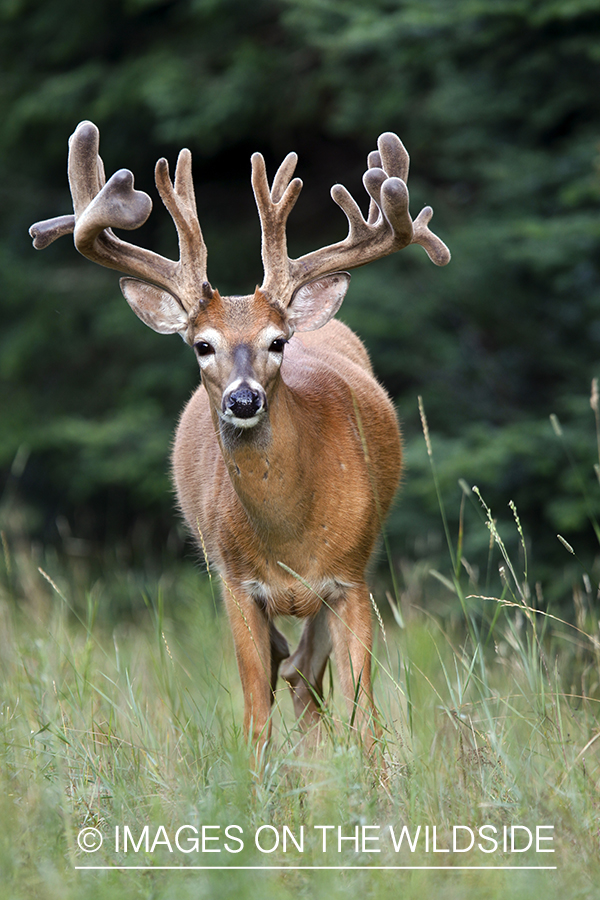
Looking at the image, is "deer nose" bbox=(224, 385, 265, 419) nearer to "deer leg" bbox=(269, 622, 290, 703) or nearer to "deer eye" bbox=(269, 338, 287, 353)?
"deer eye" bbox=(269, 338, 287, 353)

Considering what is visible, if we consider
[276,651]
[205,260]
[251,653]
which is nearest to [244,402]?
[205,260]

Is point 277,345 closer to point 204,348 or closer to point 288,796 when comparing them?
point 204,348

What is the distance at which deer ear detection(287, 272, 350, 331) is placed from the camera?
3857mm

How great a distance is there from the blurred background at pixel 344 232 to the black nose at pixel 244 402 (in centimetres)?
235

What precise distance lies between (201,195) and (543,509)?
5280mm

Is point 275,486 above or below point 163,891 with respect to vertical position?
above

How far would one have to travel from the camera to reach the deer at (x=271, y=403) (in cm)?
365

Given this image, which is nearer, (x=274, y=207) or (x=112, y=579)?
(x=274, y=207)

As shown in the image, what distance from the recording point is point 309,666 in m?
4.43

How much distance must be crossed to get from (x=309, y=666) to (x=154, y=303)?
161cm

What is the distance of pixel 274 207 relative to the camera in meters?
3.80

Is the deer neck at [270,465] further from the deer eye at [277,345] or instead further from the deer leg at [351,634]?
the deer leg at [351,634]

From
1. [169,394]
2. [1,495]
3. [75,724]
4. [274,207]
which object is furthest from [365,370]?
[1,495]

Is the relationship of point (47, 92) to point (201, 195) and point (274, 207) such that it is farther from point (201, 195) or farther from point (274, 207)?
point (274, 207)
